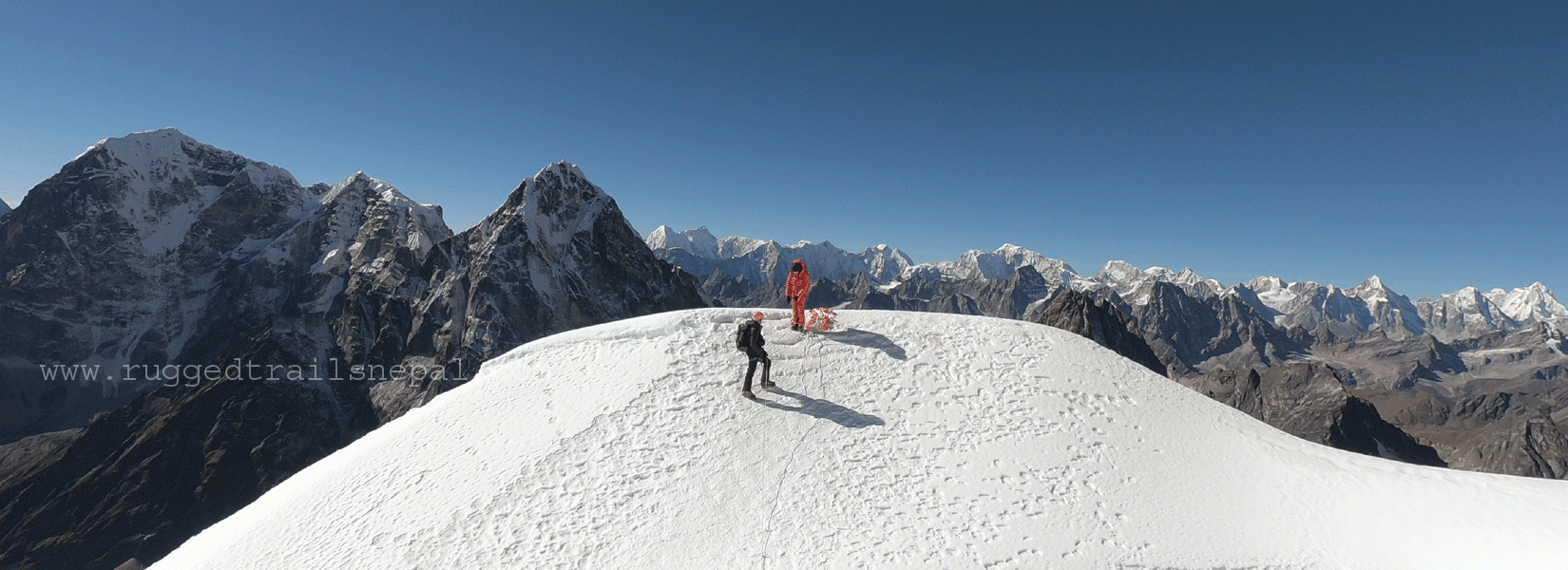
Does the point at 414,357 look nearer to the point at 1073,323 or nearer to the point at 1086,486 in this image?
the point at 1086,486

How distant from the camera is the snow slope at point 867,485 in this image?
1002 centimetres

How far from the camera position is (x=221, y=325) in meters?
177

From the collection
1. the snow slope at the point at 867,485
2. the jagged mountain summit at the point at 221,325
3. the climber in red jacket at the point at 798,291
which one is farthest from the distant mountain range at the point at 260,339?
the climber in red jacket at the point at 798,291

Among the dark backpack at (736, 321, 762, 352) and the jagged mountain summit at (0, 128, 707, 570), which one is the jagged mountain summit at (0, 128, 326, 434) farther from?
the dark backpack at (736, 321, 762, 352)

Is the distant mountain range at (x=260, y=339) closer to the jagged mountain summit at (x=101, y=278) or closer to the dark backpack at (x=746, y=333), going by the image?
the jagged mountain summit at (x=101, y=278)

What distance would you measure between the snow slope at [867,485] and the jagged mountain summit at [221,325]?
12218 centimetres

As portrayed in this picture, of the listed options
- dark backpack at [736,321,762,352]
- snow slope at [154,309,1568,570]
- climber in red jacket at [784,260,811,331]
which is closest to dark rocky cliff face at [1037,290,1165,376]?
snow slope at [154,309,1568,570]

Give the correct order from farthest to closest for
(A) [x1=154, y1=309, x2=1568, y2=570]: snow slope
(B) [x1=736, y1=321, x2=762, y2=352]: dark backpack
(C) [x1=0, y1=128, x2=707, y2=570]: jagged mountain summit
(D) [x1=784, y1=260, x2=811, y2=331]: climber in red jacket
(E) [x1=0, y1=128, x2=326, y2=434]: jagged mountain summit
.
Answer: (E) [x1=0, y1=128, x2=326, y2=434]: jagged mountain summit < (C) [x1=0, y1=128, x2=707, y2=570]: jagged mountain summit < (D) [x1=784, y1=260, x2=811, y2=331]: climber in red jacket < (B) [x1=736, y1=321, x2=762, y2=352]: dark backpack < (A) [x1=154, y1=309, x2=1568, y2=570]: snow slope

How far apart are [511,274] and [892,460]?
145494 mm

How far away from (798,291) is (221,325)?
247162 mm

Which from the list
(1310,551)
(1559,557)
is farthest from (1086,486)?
(1559,557)

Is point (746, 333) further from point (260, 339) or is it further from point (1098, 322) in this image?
point (1098, 322)

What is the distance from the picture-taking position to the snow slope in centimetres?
1002

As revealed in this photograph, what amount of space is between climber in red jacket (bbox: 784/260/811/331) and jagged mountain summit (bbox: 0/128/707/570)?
12347 cm
